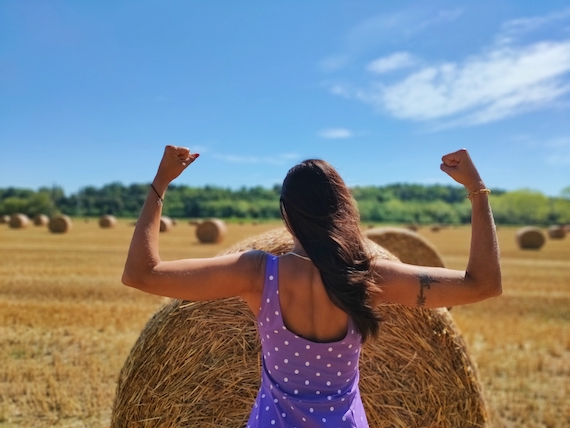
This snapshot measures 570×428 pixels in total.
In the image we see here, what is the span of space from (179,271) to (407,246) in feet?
24.0

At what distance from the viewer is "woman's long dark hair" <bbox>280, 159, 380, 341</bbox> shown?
1786mm

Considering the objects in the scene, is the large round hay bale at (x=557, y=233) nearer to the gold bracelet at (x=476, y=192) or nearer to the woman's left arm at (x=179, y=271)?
the gold bracelet at (x=476, y=192)

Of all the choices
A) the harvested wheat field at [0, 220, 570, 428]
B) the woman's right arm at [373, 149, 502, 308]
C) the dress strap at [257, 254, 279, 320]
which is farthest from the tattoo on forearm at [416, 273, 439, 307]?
the harvested wheat field at [0, 220, 570, 428]

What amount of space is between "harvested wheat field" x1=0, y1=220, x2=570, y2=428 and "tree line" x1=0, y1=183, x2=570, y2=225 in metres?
54.3

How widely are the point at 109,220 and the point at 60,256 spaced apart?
74.6ft

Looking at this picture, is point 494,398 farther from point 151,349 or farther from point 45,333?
point 45,333

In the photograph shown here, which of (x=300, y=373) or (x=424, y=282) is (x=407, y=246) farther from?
(x=300, y=373)

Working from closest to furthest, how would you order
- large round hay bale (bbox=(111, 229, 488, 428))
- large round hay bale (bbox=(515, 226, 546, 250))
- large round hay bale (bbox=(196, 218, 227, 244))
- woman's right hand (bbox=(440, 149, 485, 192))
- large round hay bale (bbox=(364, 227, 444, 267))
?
woman's right hand (bbox=(440, 149, 485, 192))
large round hay bale (bbox=(111, 229, 488, 428))
large round hay bale (bbox=(364, 227, 444, 267))
large round hay bale (bbox=(196, 218, 227, 244))
large round hay bale (bbox=(515, 226, 546, 250))

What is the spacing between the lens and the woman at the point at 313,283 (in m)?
1.81

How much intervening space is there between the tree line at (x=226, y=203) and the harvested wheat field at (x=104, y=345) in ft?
178

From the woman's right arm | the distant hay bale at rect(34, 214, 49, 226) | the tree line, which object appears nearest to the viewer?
the woman's right arm

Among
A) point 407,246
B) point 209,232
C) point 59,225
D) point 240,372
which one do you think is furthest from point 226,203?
point 240,372

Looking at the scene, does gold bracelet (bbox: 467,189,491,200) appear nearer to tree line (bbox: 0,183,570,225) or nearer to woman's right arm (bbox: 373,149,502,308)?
woman's right arm (bbox: 373,149,502,308)

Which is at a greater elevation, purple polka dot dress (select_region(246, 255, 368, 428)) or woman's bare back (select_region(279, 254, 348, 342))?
woman's bare back (select_region(279, 254, 348, 342))
